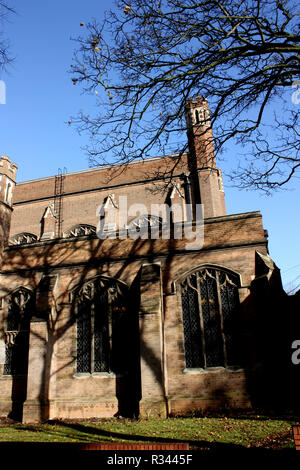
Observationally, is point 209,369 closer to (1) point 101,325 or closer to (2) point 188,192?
(1) point 101,325

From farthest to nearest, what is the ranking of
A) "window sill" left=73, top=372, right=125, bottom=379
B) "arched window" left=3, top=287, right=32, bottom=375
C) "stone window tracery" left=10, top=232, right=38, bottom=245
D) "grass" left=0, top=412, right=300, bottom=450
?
"stone window tracery" left=10, top=232, right=38, bottom=245 < "arched window" left=3, top=287, right=32, bottom=375 < "window sill" left=73, top=372, right=125, bottom=379 < "grass" left=0, top=412, right=300, bottom=450

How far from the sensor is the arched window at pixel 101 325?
1201 centimetres

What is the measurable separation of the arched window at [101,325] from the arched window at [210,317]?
2.32 m

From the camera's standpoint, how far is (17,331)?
13383mm

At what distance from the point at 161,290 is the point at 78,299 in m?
3.37

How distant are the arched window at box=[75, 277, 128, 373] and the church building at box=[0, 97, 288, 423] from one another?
4 centimetres

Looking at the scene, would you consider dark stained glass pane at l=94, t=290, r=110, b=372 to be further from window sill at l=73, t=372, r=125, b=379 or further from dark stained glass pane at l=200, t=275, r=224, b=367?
dark stained glass pane at l=200, t=275, r=224, b=367

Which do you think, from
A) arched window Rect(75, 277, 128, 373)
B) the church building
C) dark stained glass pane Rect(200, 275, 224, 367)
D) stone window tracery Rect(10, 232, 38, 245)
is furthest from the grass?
stone window tracery Rect(10, 232, 38, 245)

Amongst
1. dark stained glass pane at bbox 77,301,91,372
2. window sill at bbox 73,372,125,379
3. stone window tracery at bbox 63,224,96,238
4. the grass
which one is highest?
stone window tracery at bbox 63,224,96,238

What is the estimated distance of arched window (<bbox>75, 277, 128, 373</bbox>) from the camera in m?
12.0

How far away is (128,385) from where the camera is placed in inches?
449

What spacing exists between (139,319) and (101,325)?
7.20ft
